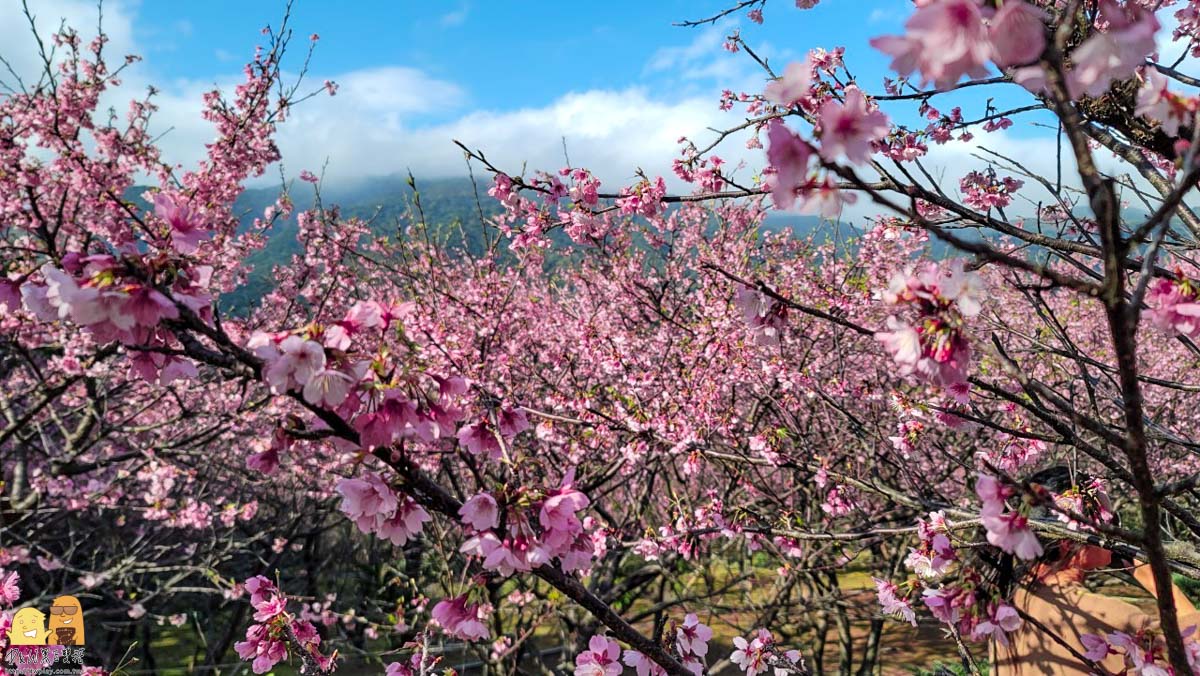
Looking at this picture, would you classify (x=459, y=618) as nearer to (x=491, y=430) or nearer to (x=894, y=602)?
(x=491, y=430)

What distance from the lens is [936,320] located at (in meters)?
1.28

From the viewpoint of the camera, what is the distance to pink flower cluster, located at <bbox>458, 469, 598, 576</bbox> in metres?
1.45

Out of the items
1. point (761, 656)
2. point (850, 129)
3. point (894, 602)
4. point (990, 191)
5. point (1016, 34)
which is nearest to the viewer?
point (1016, 34)

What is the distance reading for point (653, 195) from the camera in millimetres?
3213

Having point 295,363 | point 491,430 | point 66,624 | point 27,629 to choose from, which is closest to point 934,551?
point 491,430

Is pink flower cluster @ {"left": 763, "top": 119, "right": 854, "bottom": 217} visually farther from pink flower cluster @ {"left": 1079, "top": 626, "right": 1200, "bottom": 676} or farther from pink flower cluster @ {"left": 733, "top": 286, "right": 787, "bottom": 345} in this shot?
pink flower cluster @ {"left": 1079, "top": 626, "right": 1200, "bottom": 676}

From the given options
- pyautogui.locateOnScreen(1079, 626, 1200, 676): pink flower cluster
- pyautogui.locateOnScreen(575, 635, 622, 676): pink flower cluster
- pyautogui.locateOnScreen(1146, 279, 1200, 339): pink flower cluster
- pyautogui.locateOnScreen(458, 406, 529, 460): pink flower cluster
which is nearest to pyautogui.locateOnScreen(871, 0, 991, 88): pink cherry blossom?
pyautogui.locateOnScreen(1146, 279, 1200, 339): pink flower cluster

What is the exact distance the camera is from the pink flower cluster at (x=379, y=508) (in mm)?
1519

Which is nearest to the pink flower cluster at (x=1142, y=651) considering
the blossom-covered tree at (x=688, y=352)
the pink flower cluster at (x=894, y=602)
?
the blossom-covered tree at (x=688, y=352)

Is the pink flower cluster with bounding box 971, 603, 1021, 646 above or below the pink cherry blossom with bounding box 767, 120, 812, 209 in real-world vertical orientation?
below

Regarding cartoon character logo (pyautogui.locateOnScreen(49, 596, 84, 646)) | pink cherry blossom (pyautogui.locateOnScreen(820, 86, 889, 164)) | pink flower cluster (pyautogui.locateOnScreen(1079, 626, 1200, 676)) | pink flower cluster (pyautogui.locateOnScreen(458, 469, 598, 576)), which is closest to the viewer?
pink cherry blossom (pyautogui.locateOnScreen(820, 86, 889, 164))

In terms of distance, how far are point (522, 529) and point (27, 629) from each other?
13.9 feet

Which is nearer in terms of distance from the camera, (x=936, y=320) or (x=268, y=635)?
(x=936, y=320)

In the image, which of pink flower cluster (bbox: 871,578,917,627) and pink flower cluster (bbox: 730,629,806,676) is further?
pink flower cluster (bbox: 730,629,806,676)
